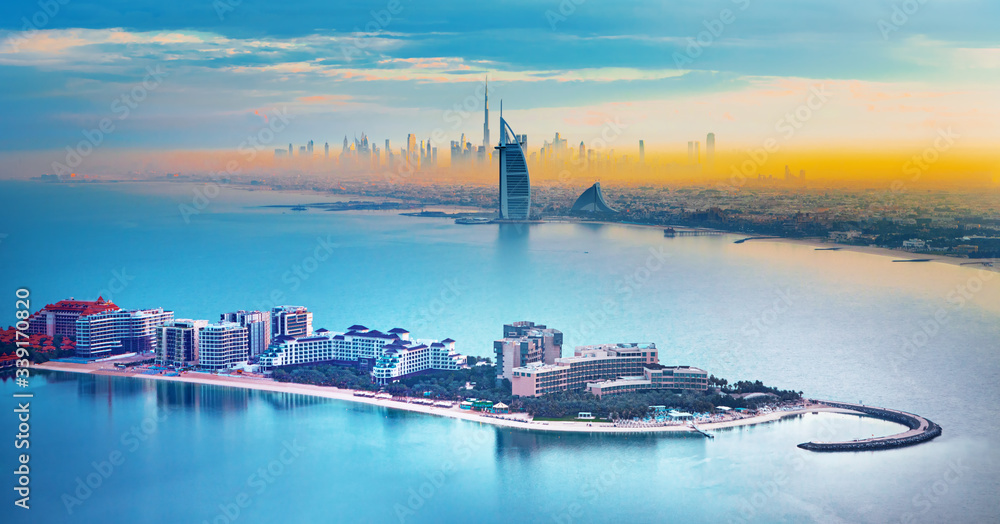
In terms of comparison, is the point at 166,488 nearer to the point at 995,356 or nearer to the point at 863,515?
the point at 863,515

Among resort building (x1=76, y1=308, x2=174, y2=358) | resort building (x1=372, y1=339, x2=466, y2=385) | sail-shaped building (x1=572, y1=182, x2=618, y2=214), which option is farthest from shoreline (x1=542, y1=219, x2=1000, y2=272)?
resort building (x1=76, y1=308, x2=174, y2=358)

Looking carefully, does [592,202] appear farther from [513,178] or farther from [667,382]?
[667,382]

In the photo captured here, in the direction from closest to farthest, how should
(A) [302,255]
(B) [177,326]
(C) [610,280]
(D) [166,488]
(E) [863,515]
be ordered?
(E) [863,515]
(D) [166,488]
(B) [177,326]
(C) [610,280]
(A) [302,255]

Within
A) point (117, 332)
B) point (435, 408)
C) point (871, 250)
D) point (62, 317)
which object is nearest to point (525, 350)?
point (435, 408)

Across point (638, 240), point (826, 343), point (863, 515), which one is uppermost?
point (638, 240)

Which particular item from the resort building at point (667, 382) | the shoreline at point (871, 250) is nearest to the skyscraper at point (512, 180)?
the shoreline at point (871, 250)

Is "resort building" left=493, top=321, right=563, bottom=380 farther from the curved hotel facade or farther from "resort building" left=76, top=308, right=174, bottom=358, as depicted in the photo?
the curved hotel facade

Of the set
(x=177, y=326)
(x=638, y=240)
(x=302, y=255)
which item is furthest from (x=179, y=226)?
(x=177, y=326)

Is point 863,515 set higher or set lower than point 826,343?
lower
